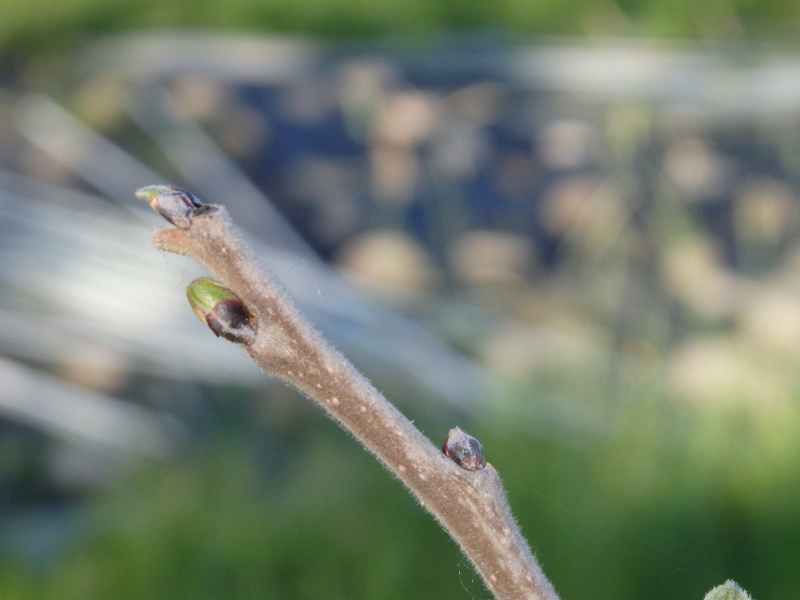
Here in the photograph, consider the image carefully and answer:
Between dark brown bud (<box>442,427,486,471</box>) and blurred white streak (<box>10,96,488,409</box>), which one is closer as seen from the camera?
dark brown bud (<box>442,427,486,471</box>)

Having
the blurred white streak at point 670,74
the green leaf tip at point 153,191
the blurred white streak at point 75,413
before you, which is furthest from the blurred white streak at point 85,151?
the green leaf tip at point 153,191

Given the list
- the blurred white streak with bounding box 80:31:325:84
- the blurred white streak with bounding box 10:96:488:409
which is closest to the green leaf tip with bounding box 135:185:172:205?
the blurred white streak with bounding box 10:96:488:409

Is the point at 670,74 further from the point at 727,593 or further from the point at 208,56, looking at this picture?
the point at 727,593

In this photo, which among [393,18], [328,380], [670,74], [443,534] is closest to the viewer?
[328,380]

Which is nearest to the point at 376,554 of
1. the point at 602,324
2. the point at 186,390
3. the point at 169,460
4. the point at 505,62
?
the point at 169,460

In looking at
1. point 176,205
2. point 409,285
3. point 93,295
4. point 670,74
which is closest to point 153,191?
point 176,205

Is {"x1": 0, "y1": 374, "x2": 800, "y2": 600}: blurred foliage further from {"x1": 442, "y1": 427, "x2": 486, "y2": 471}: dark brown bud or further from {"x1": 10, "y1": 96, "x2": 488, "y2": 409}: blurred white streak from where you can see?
{"x1": 442, "y1": 427, "x2": 486, "y2": 471}: dark brown bud

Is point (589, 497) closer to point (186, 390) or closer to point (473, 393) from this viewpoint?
point (473, 393)
